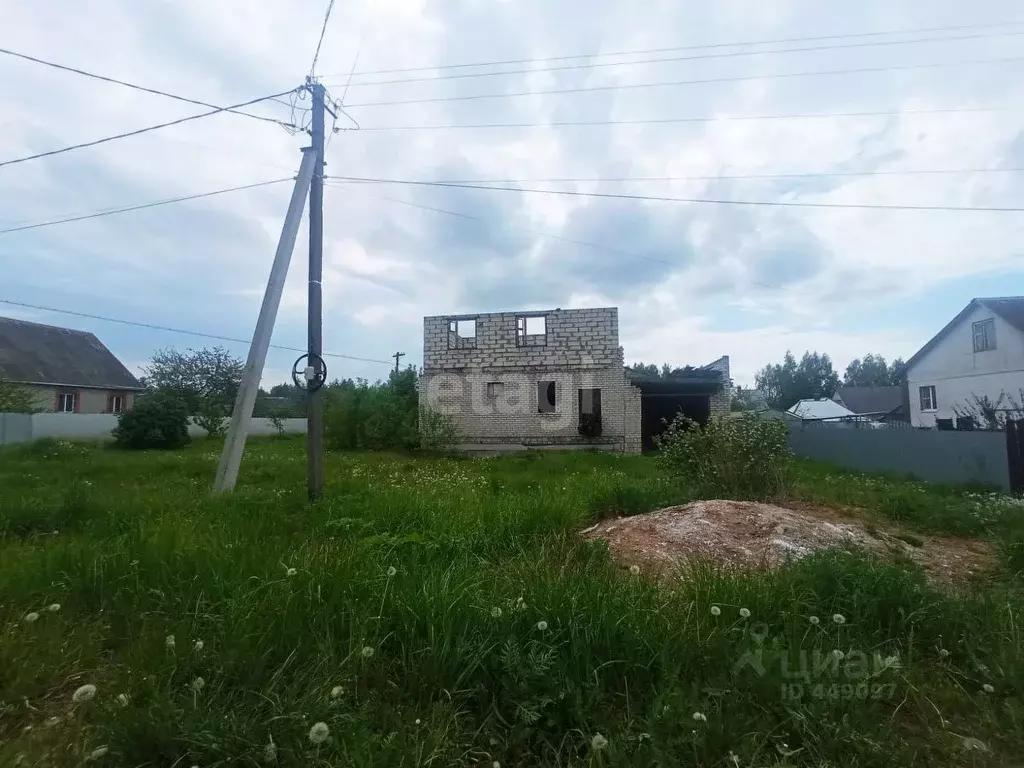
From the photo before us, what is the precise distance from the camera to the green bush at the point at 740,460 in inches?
258

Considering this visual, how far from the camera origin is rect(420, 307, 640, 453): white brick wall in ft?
54.4

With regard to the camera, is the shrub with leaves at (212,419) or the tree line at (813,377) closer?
the shrub with leaves at (212,419)

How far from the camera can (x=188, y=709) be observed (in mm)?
1814

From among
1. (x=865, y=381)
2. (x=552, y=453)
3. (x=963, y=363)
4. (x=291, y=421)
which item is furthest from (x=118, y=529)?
(x=865, y=381)

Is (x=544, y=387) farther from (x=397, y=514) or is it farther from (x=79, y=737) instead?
(x=79, y=737)

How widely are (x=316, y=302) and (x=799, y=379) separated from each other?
63129mm

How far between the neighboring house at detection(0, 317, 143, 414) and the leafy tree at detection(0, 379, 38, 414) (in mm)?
3285

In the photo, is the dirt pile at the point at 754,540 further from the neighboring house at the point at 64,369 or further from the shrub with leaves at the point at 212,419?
the neighboring house at the point at 64,369

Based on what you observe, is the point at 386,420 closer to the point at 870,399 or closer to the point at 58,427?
the point at 58,427

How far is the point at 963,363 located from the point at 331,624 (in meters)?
25.8

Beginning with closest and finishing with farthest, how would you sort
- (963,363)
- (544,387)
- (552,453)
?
(552,453) → (544,387) → (963,363)

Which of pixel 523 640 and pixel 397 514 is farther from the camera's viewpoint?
pixel 397 514

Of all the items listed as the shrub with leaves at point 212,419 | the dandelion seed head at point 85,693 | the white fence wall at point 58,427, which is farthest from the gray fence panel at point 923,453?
the shrub with leaves at point 212,419

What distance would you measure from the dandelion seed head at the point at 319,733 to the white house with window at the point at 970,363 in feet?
70.0
